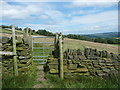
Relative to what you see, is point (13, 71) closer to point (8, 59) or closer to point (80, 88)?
point (8, 59)

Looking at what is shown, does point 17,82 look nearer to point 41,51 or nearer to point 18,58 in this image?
point 18,58

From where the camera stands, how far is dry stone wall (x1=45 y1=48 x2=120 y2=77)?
4.51 meters

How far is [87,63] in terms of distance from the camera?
15.8ft

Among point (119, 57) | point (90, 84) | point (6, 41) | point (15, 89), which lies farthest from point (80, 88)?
point (6, 41)

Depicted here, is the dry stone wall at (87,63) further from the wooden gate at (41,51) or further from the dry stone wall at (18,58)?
the wooden gate at (41,51)

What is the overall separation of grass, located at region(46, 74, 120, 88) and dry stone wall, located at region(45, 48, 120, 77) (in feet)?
0.85

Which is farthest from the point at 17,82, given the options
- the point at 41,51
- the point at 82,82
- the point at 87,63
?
the point at 41,51

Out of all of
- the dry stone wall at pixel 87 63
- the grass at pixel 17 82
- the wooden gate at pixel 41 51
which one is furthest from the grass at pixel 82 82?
the wooden gate at pixel 41 51

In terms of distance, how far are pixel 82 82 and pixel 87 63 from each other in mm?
1084

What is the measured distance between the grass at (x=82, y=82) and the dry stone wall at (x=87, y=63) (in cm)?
26

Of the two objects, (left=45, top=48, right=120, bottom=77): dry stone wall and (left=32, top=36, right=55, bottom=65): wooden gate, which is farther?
(left=32, top=36, right=55, bottom=65): wooden gate

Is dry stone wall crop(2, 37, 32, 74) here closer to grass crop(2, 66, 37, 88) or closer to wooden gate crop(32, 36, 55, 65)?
grass crop(2, 66, 37, 88)

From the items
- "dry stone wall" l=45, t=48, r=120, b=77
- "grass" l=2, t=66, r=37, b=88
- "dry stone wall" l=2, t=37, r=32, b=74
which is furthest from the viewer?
"dry stone wall" l=2, t=37, r=32, b=74

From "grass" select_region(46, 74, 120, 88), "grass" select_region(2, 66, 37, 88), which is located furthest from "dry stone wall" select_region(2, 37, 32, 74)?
"grass" select_region(46, 74, 120, 88)
